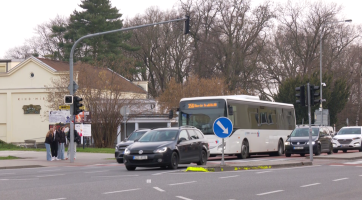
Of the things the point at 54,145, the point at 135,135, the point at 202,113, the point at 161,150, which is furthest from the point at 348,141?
the point at 161,150

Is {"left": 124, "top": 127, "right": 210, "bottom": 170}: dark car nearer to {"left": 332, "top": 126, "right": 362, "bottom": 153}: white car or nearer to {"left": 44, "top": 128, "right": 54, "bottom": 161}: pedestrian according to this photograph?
{"left": 44, "top": 128, "right": 54, "bottom": 161}: pedestrian

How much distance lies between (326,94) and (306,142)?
27.7 meters

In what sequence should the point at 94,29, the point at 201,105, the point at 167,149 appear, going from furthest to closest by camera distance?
the point at 94,29, the point at 201,105, the point at 167,149

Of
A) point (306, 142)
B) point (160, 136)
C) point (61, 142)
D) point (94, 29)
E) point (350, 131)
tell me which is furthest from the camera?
point (94, 29)

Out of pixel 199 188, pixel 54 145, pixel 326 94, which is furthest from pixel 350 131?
pixel 199 188

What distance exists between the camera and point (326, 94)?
191 feet

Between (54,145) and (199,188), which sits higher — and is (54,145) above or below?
above

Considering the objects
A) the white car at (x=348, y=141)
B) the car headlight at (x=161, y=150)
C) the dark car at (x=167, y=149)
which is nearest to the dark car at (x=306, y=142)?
the white car at (x=348, y=141)

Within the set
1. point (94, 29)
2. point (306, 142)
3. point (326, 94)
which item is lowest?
point (306, 142)

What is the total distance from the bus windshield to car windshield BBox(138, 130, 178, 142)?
651 cm

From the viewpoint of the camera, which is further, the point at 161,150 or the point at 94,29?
the point at 94,29

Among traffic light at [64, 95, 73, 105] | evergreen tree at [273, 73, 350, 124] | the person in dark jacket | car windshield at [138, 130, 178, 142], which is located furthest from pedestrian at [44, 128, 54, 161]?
evergreen tree at [273, 73, 350, 124]

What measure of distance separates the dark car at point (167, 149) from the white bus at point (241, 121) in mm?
5107

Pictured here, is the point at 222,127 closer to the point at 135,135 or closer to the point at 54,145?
the point at 135,135
